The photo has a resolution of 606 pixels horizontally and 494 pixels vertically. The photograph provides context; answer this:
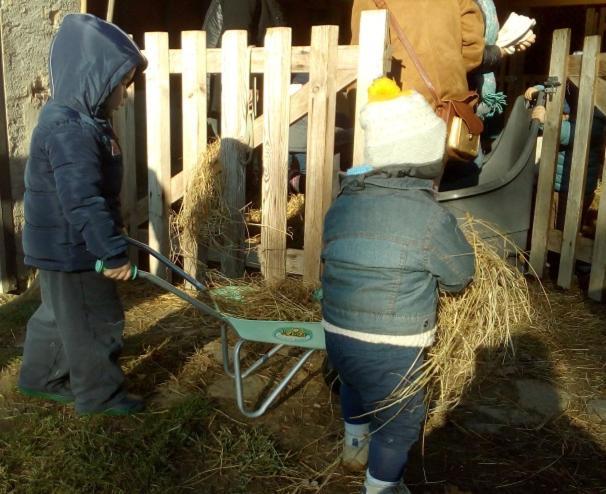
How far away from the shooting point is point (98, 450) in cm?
274

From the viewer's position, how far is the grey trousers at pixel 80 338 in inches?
114

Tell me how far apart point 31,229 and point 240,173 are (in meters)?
1.68

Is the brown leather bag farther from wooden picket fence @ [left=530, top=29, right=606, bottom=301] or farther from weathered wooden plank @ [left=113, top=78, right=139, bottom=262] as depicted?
weathered wooden plank @ [left=113, top=78, right=139, bottom=262]

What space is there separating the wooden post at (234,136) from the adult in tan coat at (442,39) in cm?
88

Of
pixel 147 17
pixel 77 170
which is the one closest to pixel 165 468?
pixel 77 170

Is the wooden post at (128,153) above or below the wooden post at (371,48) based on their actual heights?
below

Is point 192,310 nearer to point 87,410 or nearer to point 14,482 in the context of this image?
point 87,410

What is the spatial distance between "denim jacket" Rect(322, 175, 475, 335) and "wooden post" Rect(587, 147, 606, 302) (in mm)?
2526

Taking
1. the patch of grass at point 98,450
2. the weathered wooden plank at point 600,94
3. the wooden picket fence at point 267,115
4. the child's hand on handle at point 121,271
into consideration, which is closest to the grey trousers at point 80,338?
the patch of grass at point 98,450

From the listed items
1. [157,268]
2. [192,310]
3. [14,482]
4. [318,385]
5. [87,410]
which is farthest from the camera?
[157,268]

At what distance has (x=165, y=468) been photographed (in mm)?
2660

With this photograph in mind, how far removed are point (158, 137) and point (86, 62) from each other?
1.83 meters

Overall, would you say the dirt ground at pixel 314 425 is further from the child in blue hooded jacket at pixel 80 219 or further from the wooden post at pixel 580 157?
the wooden post at pixel 580 157

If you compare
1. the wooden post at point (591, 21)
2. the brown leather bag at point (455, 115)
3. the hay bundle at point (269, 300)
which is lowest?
the hay bundle at point (269, 300)
